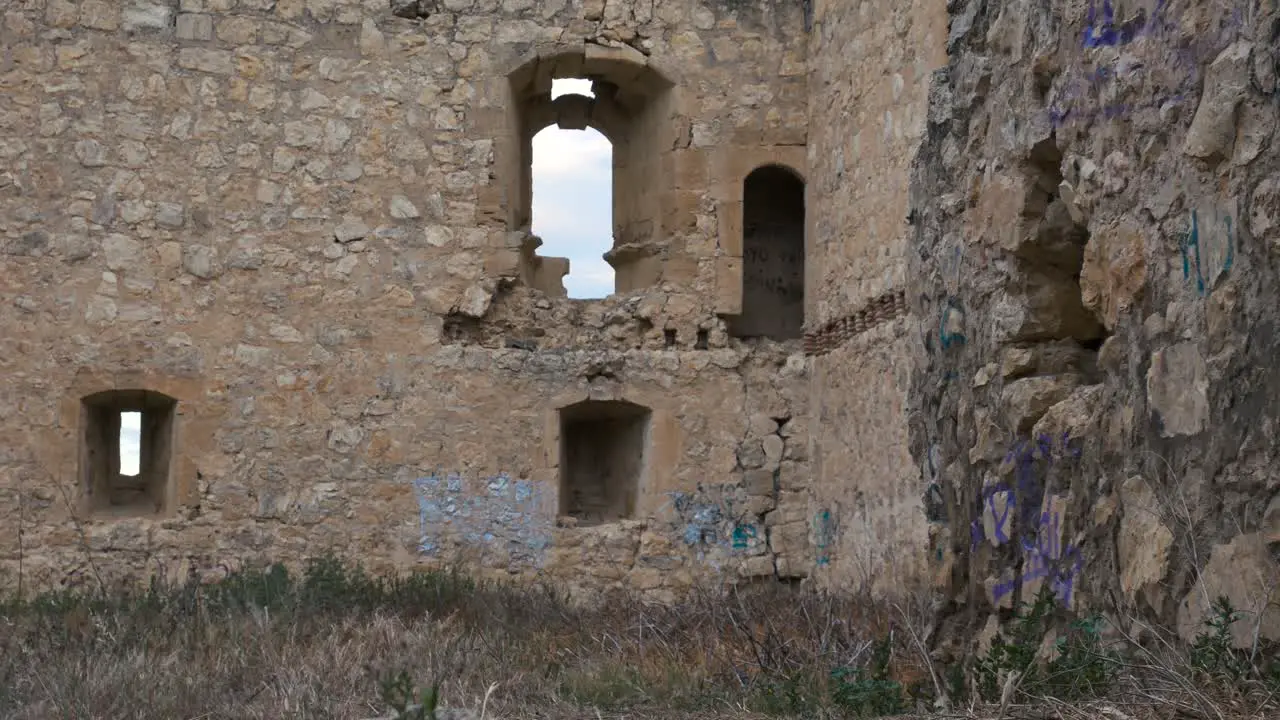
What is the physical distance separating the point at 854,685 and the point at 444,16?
7620 millimetres

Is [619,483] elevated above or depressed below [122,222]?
below

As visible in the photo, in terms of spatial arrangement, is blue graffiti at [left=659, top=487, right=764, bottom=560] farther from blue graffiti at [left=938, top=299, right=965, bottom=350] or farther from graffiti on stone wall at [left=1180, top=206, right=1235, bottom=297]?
graffiti on stone wall at [left=1180, top=206, right=1235, bottom=297]

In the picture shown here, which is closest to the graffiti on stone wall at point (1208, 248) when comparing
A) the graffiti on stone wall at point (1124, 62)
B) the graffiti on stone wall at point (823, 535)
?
the graffiti on stone wall at point (1124, 62)

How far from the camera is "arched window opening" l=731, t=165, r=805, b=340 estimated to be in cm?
1165

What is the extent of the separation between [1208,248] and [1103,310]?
60cm

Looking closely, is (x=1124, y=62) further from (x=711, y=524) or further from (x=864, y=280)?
(x=711, y=524)

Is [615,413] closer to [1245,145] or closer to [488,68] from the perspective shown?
[488,68]

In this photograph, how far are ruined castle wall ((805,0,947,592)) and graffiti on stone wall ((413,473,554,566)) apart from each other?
6.66 feet

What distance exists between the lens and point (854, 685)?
4.54m

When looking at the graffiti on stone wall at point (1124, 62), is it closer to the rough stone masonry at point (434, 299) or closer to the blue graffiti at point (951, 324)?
the blue graffiti at point (951, 324)

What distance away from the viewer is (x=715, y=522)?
425 inches

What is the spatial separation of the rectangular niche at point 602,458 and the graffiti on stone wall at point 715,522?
38cm

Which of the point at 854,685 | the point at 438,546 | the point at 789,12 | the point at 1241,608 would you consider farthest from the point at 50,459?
the point at 1241,608

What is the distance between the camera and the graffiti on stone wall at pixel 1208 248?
10.7 ft
